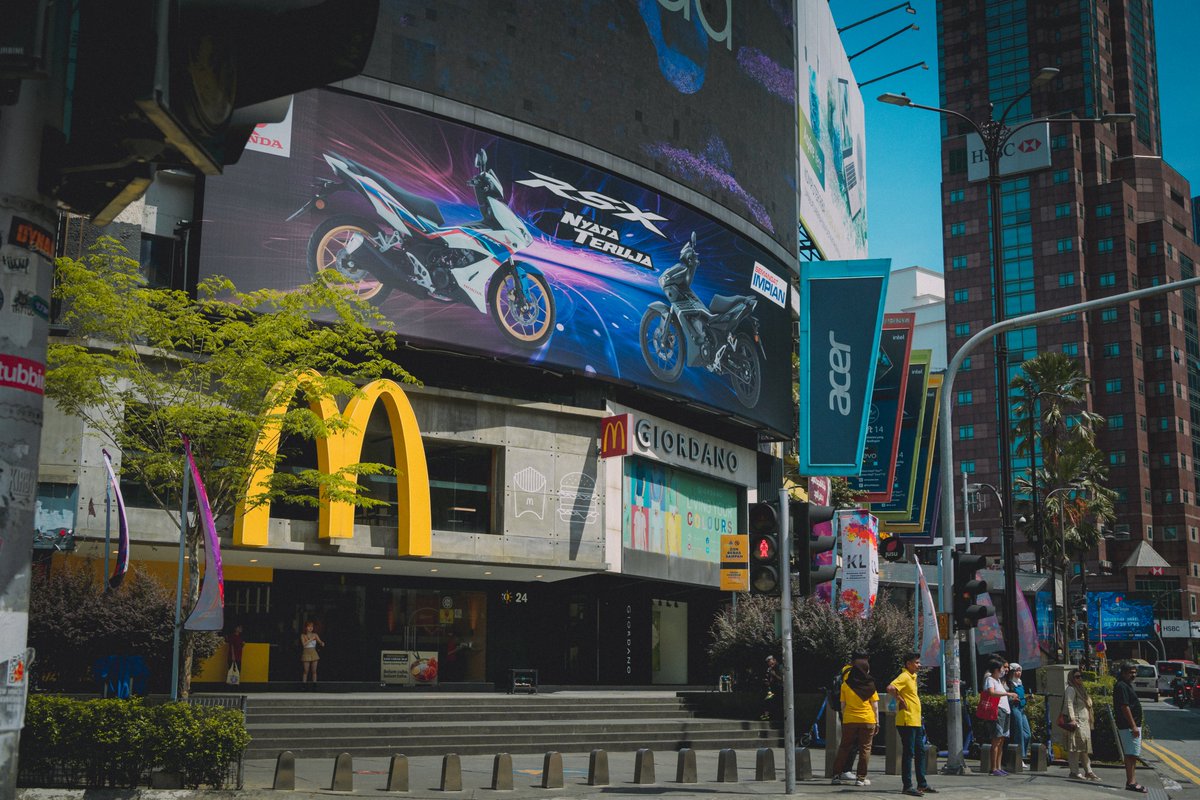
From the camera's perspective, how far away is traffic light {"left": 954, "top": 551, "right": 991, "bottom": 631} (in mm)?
19422

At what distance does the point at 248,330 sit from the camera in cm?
2106

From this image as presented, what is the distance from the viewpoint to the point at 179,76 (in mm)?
4801

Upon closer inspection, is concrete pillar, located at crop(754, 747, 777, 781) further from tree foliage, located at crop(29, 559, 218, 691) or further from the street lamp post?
tree foliage, located at crop(29, 559, 218, 691)

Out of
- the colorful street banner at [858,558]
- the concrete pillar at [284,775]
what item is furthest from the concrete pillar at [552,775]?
the colorful street banner at [858,558]

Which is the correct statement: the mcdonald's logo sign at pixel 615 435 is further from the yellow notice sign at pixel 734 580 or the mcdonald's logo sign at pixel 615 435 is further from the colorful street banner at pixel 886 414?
the colorful street banner at pixel 886 414

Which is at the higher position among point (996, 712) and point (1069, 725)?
point (996, 712)

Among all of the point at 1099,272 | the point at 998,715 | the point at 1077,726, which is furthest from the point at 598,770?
the point at 1099,272

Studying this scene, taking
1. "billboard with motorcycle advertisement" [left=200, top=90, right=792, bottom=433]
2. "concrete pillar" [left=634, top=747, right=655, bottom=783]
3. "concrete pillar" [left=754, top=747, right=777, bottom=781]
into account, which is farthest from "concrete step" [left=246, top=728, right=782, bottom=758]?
"billboard with motorcycle advertisement" [left=200, top=90, right=792, bottom=433]

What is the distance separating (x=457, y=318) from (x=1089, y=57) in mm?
121724

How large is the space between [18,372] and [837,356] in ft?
59.9

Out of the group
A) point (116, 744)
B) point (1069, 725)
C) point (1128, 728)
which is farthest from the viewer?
point (1069, 725)

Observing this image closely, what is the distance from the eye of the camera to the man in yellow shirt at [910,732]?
16.7 m

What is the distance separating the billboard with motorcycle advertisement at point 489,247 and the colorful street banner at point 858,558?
8163mm

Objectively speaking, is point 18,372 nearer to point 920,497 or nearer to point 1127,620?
point 920,497
